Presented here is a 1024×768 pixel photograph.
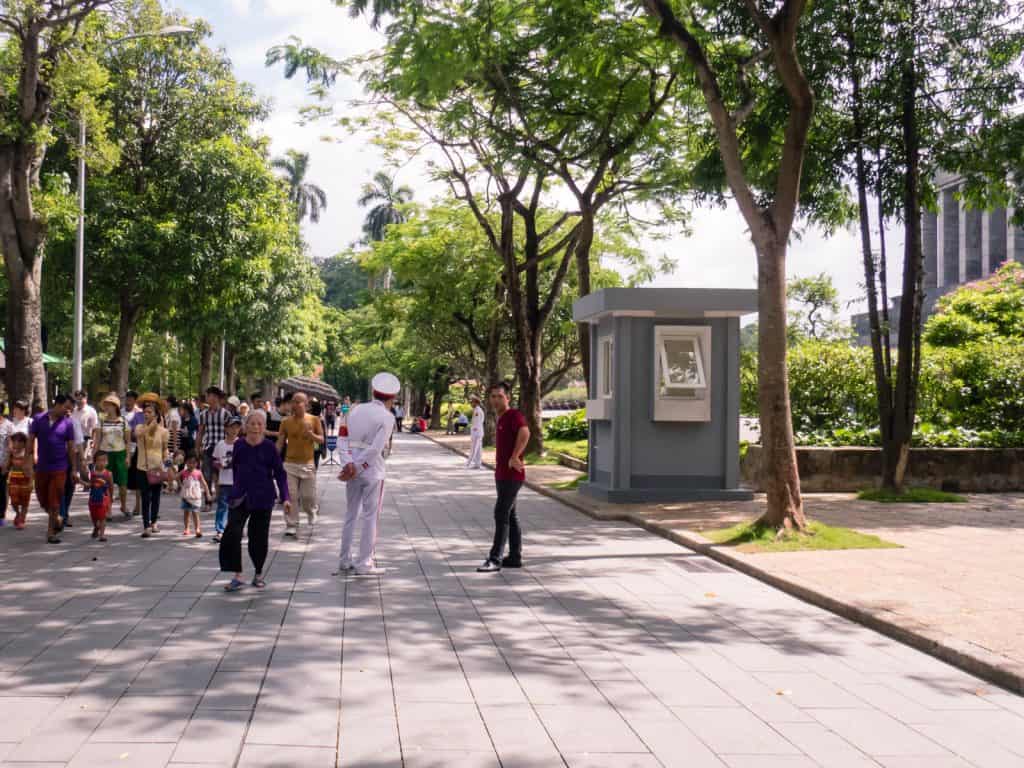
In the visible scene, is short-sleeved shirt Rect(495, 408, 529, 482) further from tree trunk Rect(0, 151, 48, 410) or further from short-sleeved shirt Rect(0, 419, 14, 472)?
tree trunk Rect(0, 151, 48, 410)

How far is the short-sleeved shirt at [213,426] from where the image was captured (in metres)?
15.1

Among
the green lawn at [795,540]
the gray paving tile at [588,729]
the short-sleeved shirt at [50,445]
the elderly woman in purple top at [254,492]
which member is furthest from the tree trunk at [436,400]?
the gray paving tile at [588,729]

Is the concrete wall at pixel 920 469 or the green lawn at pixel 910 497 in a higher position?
the concrete wall at pixel 920 469

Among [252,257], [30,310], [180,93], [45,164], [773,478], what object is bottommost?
[773,478]

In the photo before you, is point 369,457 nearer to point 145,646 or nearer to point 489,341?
point 145,646

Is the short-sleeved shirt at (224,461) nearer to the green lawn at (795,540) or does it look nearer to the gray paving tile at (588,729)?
the green lawn at (795,540)

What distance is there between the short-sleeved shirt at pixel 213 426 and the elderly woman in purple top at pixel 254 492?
19.4 feet

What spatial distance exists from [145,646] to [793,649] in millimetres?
4055

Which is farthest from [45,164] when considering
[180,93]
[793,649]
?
[793,649]

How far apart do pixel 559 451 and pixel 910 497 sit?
51.4 ft

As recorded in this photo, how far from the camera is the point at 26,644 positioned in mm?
6867

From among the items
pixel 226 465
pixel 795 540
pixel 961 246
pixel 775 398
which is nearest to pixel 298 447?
pixel 226 465

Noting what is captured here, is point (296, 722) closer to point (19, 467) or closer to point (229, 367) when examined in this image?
point (19, 467)

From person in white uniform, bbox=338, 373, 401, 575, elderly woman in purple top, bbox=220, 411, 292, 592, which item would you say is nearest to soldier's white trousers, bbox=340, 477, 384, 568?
person in white uniform, bbox=338, 373, 401, 575
